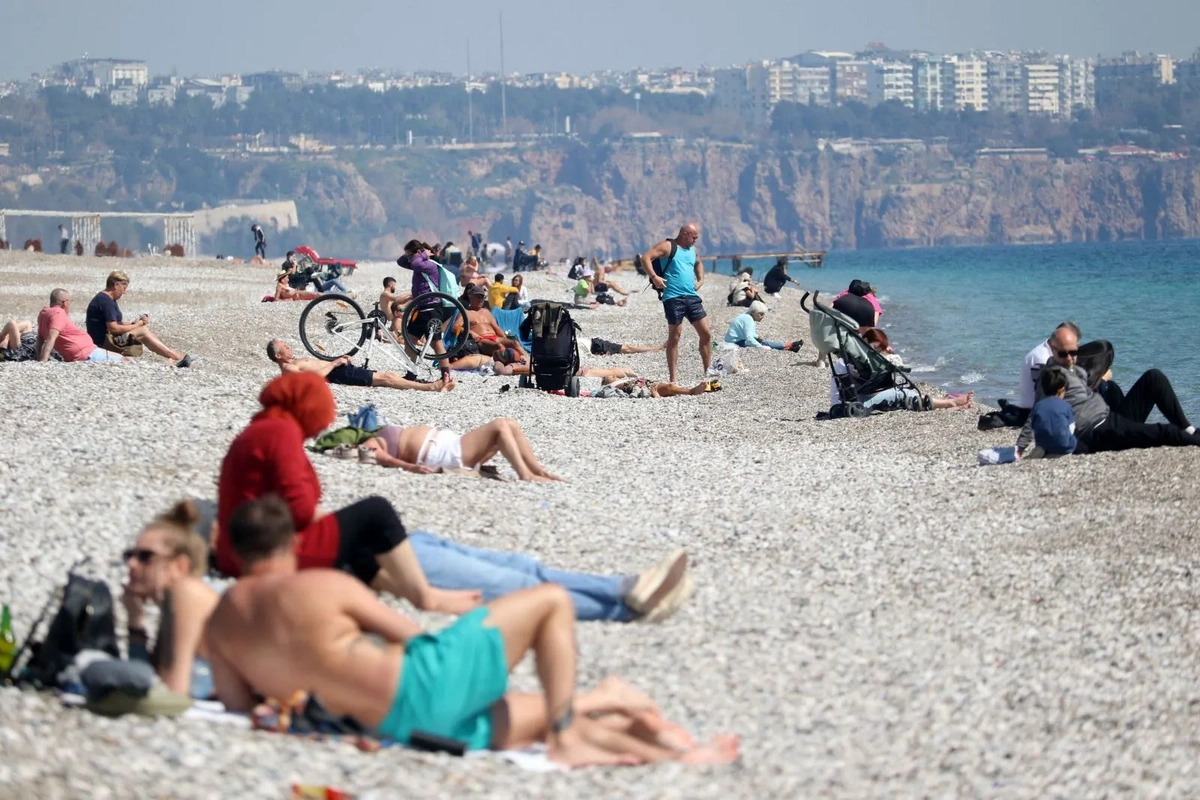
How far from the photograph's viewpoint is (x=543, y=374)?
541 inches

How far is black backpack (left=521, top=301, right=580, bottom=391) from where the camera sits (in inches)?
536

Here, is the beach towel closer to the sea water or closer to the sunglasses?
the sunglasses

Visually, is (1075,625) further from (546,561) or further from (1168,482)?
(1168,482)

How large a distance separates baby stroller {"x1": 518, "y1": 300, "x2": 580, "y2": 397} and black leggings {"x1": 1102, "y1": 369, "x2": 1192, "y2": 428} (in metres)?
5.19

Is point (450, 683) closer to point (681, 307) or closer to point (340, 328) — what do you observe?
point (681, 307)

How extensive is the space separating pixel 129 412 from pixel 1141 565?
566 cm

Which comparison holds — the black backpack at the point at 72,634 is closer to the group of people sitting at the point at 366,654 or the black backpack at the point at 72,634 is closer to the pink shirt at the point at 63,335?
the group of people sitting at the point at 366,654

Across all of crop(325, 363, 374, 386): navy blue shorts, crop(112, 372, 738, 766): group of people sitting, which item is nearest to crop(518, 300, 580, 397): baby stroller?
crop(325, 363, 374, 386): navy blue shorts

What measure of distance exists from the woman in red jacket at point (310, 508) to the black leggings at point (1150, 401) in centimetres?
549

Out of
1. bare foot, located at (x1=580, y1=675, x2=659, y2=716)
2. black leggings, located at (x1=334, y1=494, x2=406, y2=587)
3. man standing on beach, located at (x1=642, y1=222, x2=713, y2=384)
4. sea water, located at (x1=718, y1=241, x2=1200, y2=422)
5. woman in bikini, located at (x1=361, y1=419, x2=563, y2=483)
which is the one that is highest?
man standing on beach, located at (x1=642, y1=222, x2=713, y2=384)

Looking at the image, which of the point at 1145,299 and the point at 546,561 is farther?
the point at 1145,299

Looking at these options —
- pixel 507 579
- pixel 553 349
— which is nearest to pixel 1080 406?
pixel 507 579

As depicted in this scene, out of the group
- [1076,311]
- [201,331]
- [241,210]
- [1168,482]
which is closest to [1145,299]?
[1076,311]

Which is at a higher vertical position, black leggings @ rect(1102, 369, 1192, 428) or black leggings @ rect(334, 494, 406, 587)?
black leggings @ rect(334, 494, 406, 587)
